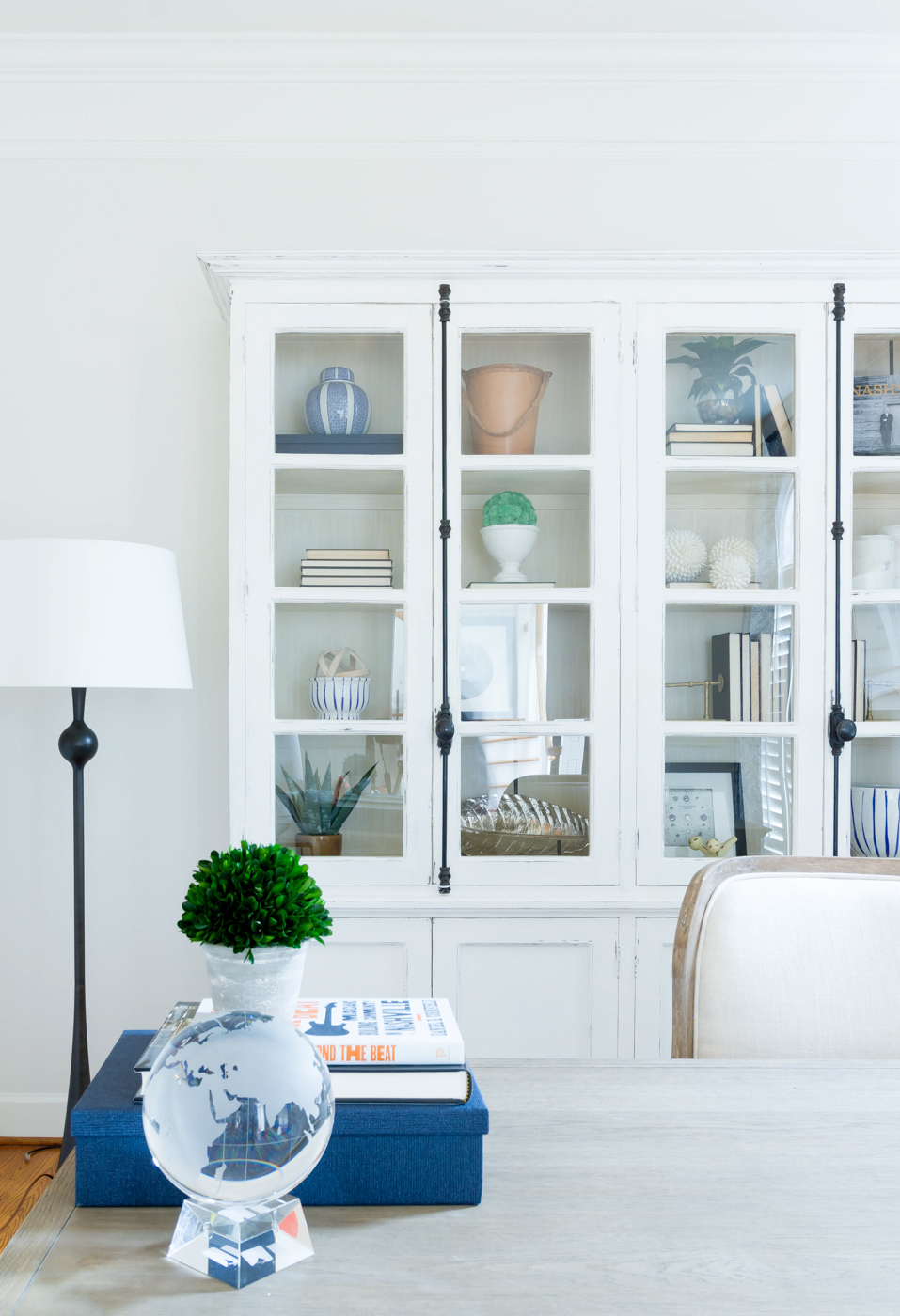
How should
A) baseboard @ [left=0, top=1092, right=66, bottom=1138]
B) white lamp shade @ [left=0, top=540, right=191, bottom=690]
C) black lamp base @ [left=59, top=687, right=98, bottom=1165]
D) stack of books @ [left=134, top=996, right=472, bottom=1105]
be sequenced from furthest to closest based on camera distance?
baseboard @ [left=0, top=1092, right=66, bottom=1138], black lamp base @ [left=59, top=687, right=98, bottom=1165], white lamp shade @ [left=0, top=540, right=191, bottom=690], stack of books @ [left=134, top=996, right=472, bottom=1105]

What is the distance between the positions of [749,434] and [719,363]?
0.57 feet

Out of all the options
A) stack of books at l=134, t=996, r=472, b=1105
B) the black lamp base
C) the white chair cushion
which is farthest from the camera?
the black lamp base

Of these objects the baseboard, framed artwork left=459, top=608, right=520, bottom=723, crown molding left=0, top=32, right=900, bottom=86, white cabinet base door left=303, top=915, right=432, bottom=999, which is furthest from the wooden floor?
crown molding left=0, top=32, right=900, bottom=86

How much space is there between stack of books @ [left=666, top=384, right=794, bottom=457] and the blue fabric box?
1679 millimetres

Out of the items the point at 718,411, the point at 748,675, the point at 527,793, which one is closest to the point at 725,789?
the point at 748,675

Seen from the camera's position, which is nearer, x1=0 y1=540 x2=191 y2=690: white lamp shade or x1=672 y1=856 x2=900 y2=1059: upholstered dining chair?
x1=672 y1=856 x2=900 y2=1059: upholstered dining chair

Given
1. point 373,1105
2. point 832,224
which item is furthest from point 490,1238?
point 832,224

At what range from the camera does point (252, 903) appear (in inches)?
23.6

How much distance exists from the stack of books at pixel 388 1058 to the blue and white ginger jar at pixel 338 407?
1520 millimetres

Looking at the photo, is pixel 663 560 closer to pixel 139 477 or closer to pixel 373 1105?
pixel 139 477

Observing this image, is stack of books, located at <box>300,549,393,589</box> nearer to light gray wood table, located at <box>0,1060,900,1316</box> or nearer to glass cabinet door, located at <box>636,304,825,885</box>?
glass cabinet door, located at <box>636,304,825,885</box>

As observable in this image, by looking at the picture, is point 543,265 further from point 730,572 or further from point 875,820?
point 875,820

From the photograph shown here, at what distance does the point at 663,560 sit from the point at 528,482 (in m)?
0.35

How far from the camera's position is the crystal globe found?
542 millimetres
